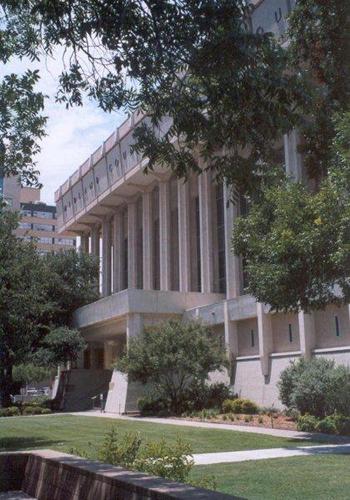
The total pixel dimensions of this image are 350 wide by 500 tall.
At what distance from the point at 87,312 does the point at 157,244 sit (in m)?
9.19

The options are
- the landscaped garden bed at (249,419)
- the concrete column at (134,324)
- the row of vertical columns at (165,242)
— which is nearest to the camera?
the landscaped garden bed at (249,419)

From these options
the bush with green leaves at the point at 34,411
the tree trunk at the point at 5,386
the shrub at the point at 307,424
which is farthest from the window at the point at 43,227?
the shrub at the point at 307,424

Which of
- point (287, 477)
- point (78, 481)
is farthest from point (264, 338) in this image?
point (78, 481)

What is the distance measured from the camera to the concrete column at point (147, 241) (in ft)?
161

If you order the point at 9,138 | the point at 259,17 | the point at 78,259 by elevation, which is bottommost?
the point at 9,138

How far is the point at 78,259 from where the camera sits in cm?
4894

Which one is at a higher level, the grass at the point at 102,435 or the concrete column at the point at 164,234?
the concrete column at the point at 164,234

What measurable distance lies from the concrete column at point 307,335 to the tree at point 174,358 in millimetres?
3921

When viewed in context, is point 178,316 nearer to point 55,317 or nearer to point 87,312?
point 87,312

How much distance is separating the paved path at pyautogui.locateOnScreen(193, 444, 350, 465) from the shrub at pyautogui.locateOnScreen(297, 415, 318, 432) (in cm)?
414

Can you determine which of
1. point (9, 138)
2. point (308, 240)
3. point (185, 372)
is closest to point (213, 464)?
point (308, 240)

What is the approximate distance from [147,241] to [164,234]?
11.3 ft

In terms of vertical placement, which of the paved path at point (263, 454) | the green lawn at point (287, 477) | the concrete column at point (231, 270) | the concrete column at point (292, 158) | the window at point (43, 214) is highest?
the window at point (43, 214)

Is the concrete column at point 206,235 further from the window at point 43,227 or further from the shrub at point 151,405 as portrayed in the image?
the window at point 43,227
